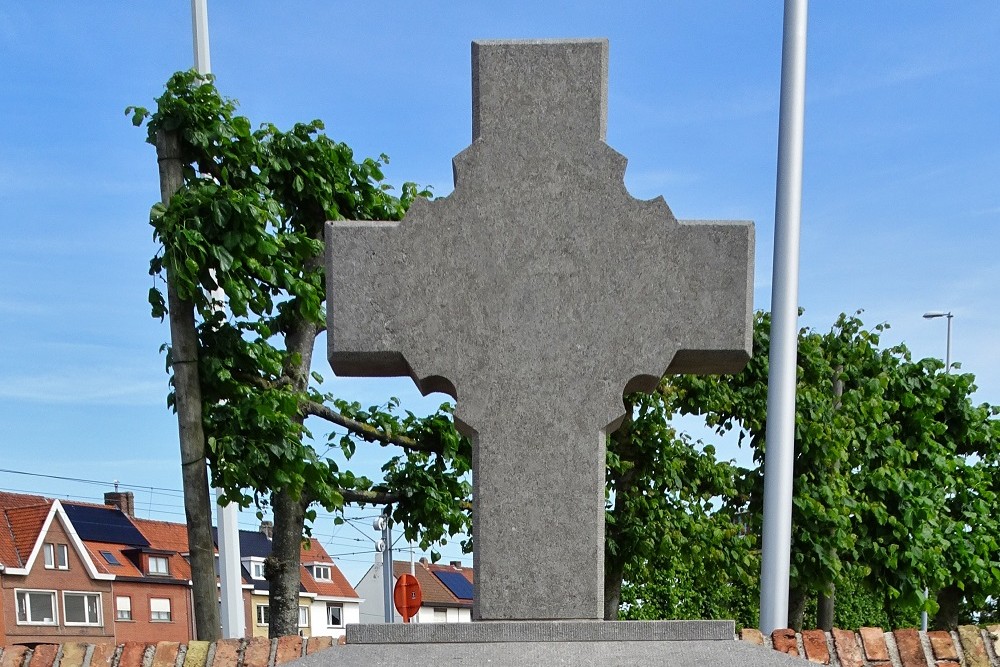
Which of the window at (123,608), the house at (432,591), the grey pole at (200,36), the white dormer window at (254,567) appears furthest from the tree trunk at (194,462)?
the house at (432,591)

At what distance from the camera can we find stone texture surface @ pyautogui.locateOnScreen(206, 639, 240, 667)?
6977 mm

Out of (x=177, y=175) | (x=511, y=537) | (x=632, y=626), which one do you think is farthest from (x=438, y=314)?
(x=177, y=175)

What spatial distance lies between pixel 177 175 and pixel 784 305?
5.28m

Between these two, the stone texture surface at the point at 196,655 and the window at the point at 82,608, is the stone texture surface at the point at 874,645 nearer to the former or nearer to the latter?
the stone texture surface at the point at 196,655

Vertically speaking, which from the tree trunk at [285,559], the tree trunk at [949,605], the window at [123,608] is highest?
the tree trunk at [285,559]

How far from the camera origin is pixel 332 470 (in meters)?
11.5

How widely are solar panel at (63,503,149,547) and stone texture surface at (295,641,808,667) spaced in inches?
2050

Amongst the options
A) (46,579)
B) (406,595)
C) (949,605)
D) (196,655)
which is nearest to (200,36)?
(196,655)

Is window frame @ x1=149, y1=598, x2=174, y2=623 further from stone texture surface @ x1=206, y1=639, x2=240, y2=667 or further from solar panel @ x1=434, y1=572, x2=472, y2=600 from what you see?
stone texture surface @ x1=206, y1=639, x2=240, y2=667

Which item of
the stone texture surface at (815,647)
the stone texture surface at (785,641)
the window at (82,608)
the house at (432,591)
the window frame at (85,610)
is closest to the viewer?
the stone texture surface at (785,641)

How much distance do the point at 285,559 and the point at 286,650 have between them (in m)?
5.02

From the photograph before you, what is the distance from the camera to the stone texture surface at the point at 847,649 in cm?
718

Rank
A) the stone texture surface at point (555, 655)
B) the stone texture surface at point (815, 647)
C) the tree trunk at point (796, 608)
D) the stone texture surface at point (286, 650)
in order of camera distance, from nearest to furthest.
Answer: the stone texture surface at point (555, 655) → the stone texture surface at point (286, 650) → the stone texture surface at point (815, 647) → the tree trunk at point (796, 608)

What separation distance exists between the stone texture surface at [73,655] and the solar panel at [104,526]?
47979mm
